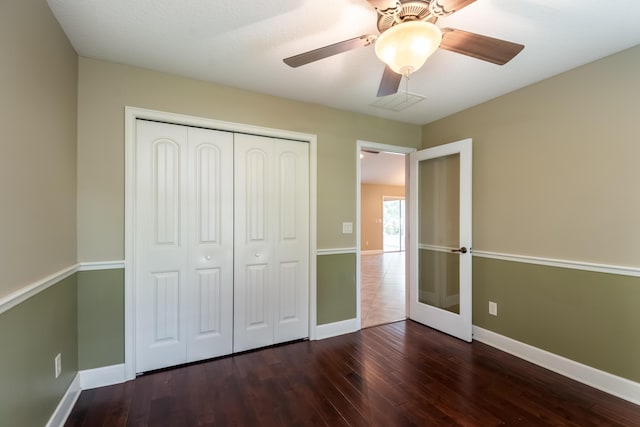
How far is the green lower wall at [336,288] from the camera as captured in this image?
2934 millimetres

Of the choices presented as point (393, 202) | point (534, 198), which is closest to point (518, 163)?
point (534, 198)

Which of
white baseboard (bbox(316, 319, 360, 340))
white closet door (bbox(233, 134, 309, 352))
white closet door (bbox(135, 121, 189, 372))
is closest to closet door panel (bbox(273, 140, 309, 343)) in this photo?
white closet door (bbox(233, 134, 309, 352))

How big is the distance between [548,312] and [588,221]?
825mm

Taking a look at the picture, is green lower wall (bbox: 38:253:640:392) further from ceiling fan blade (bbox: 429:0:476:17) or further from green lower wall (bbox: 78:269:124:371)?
ceiling fan blade (bbox: 429:0:476:17)

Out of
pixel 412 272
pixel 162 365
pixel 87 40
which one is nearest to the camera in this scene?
pixel 87 40

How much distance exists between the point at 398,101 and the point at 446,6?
1.65m

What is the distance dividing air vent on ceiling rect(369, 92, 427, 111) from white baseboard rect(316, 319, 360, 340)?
7.78ft

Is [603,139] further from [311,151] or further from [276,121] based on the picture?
[276,121]

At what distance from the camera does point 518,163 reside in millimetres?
2574

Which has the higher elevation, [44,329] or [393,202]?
[393,202]

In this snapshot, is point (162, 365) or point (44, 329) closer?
point (44, 329)

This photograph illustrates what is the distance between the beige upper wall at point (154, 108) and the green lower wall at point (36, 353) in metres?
0.47

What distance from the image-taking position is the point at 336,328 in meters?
2.99

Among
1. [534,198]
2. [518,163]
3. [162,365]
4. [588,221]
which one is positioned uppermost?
[518,163]
